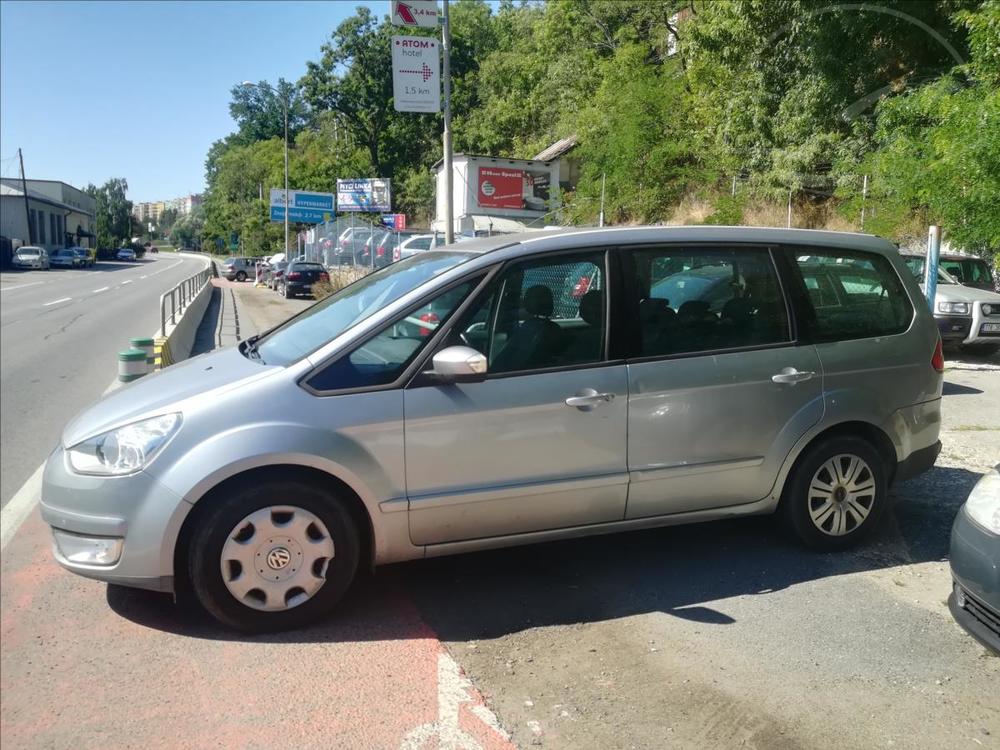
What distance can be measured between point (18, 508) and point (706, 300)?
16.3 feet

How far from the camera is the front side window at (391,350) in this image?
3.88 m

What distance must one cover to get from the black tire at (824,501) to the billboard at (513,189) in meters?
34.7

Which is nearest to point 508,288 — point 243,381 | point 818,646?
point 243,381

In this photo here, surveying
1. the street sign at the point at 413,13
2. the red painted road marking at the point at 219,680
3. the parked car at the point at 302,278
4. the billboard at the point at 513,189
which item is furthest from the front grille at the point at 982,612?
the billboard at the point at 513,189

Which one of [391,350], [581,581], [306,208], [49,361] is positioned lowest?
[49,361]

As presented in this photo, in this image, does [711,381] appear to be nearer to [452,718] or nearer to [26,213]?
[452,718]

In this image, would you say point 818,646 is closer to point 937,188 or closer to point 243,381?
point 243,381

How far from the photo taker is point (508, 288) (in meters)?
4.23

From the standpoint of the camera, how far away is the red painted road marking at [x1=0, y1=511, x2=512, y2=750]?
307 cm

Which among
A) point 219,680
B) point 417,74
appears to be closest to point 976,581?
point 219,680

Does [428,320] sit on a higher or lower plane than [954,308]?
higher

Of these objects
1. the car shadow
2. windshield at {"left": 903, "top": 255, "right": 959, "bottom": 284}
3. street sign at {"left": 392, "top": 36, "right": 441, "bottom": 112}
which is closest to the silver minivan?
the car shadow

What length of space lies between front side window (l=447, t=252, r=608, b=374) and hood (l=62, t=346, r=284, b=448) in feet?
3.29

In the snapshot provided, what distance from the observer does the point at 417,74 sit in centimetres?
1405
